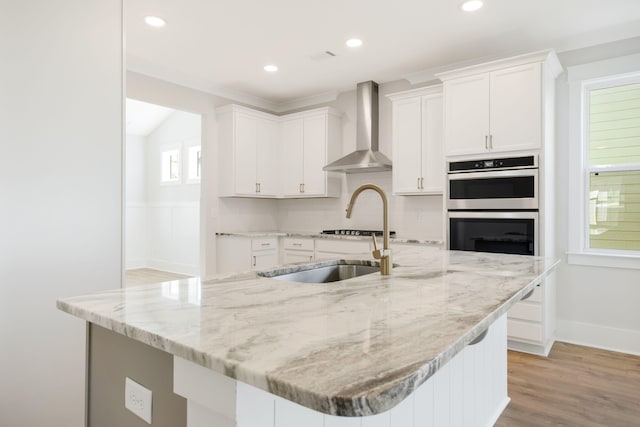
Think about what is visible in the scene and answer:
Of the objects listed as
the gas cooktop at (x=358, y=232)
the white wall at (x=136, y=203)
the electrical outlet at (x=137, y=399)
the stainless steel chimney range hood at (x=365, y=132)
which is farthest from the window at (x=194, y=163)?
the electrical outlet at (x=137, y=399)

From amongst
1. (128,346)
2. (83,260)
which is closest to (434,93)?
(83,260)

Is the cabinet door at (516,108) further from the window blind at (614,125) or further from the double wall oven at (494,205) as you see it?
the window blind at (614,125)

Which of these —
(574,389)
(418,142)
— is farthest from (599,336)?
(418,142)

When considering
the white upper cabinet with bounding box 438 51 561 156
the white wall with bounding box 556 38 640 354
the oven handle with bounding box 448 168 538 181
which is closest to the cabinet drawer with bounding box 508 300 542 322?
the white wall with bounding box 556 38 640 354

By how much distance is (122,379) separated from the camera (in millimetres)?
1069

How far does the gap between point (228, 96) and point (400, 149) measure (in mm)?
2252

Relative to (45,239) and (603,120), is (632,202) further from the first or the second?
(45,239)

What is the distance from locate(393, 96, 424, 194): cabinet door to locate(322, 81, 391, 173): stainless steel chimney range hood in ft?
0.94

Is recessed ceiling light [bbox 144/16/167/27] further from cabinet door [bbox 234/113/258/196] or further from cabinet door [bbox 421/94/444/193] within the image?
cabinet door [bbox 421/94/444/193]

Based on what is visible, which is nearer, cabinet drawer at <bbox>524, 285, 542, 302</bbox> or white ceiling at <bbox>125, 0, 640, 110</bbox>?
white ceiling at <bbox>125, 0, 640, 110</bbox>

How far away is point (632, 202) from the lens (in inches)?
130

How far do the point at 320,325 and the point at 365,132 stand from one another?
391cm

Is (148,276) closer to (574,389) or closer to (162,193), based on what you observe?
(162,193)

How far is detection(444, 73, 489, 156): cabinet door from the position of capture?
11.1 ft
